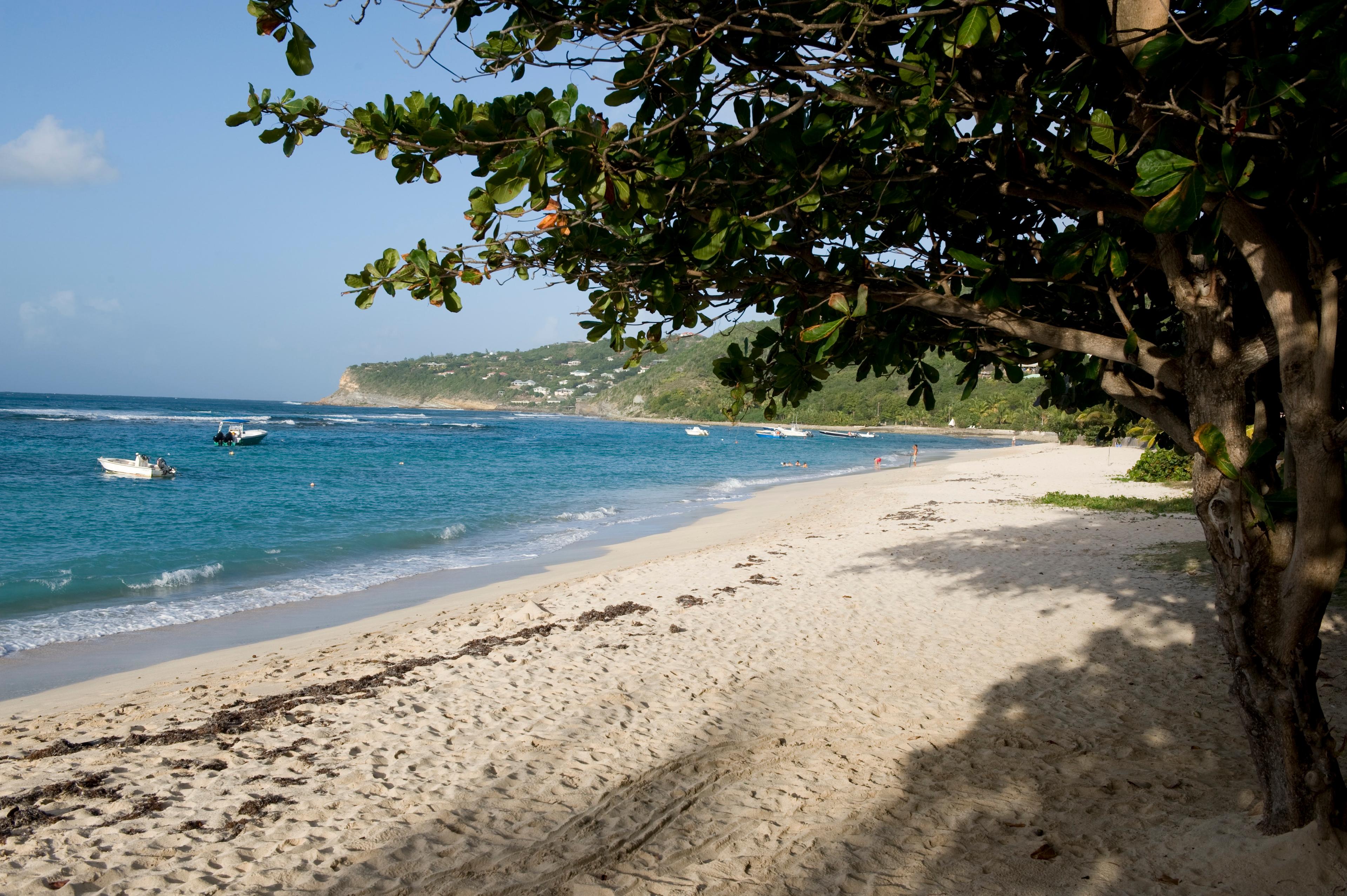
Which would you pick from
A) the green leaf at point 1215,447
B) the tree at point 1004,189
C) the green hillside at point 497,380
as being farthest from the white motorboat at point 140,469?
the green hillside at point 497,380

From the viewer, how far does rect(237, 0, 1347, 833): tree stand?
245cm

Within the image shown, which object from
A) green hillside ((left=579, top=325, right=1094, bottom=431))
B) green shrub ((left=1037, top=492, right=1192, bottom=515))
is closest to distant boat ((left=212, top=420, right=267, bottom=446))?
green hillside ((left=579, top=325, right=1094, bottom=431))

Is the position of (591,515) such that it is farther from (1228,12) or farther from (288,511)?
(1228,12)

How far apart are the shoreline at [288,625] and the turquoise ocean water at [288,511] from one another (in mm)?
483

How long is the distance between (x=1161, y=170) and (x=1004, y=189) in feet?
3.98

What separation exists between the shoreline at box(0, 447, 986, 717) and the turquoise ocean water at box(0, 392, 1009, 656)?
483mm

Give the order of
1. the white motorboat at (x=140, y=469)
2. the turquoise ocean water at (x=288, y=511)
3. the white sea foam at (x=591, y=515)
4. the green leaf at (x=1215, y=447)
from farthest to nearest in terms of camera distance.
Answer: the white motorboat at (x=140, y=469), the white sea foam at (x=591, y=515), the turquoise ocean water at (x=288, y=511), the green leaf at (x=1215, y=447)

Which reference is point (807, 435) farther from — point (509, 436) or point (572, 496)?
point (572, 496)

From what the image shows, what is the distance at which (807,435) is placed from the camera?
299ft

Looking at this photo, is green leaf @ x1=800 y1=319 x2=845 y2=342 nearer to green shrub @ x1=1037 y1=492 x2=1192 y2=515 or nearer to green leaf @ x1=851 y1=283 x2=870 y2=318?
green leaf @ x1=851 y1=283 x2=870 y2=318

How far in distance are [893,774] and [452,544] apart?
14.0m

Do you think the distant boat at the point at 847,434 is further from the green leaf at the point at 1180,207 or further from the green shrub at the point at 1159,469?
the green leaf at the point at 1180,207

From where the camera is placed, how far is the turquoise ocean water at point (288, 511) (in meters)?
12.2

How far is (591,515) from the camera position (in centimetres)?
2247
